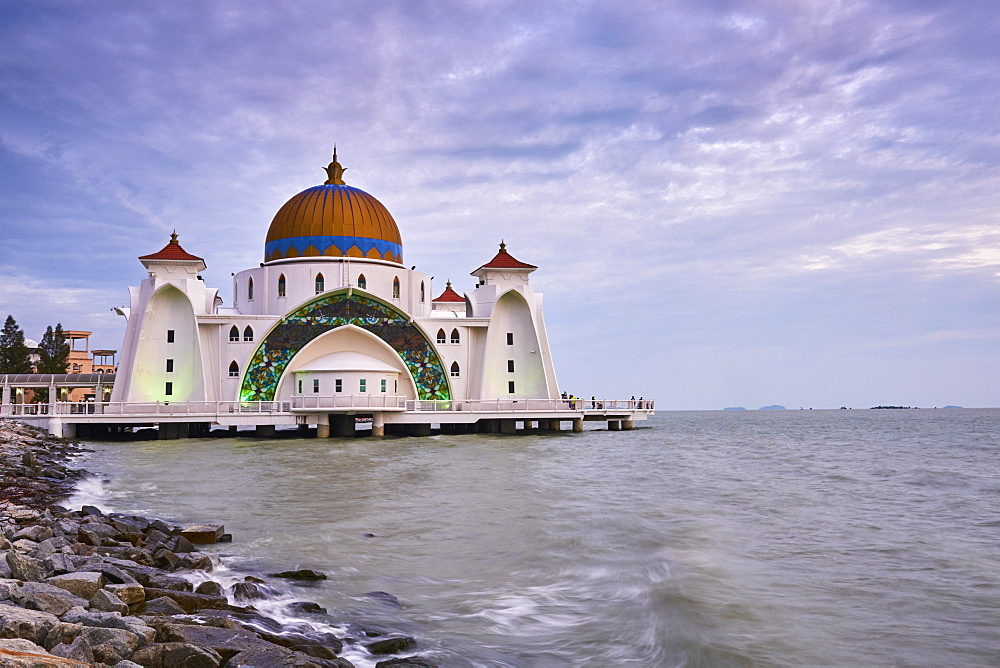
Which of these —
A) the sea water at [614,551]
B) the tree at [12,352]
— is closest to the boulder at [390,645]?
the sea water at [614,551]

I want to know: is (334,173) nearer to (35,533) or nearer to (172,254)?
(172,254)

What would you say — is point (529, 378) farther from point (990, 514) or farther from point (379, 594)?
point (379, 594)

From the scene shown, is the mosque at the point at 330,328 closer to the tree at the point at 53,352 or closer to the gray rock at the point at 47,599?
the tree at the point at 53,352

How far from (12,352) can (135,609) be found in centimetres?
6016

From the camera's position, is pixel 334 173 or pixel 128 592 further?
pixel 334 173

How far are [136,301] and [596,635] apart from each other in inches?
1455

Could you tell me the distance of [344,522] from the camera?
589 inches

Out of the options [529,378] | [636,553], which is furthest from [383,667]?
[529,378]

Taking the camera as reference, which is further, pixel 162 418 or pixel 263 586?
pixel 162 418

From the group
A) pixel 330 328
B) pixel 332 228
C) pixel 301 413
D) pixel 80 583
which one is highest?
pixel 332 228

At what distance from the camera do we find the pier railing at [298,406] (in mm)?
35438

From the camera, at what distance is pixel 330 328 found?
4019 centimetres

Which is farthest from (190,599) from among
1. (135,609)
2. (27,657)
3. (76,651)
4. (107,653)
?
(27,657)

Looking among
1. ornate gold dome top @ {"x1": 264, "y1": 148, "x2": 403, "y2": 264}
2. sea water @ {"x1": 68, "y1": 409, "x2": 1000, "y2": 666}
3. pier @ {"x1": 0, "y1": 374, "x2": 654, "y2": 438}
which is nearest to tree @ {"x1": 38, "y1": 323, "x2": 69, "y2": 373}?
pier @ {"x1": 0, "y1": 374, "x2": 654, "y2": 438}
